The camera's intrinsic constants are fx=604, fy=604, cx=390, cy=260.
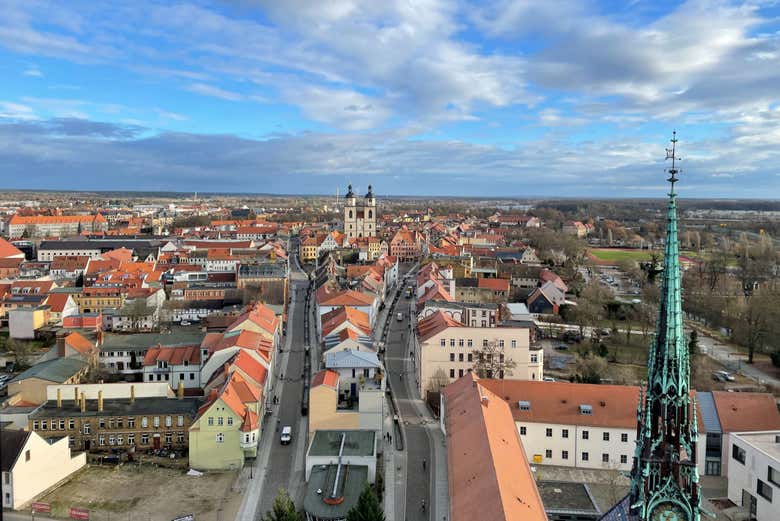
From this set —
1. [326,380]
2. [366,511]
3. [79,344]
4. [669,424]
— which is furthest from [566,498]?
[79,344]

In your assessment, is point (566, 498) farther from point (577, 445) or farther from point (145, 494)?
point (145, 494)

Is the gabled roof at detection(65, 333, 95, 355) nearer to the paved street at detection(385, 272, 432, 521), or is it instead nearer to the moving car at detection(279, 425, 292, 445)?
the moving car at detection(279, 425, 292, 445)

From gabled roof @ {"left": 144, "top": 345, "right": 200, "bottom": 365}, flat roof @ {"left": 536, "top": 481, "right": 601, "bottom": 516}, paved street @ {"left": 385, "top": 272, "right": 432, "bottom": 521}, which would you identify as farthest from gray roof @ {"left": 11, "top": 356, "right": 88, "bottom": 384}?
flat roof @ {"left": 536, "top": 481, "right": 601, "bottom": 516}

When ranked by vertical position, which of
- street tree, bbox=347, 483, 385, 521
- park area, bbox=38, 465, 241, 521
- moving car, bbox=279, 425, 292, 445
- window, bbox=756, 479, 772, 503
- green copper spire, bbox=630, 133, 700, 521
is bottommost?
park area, bbox=38, 465, 241, 521

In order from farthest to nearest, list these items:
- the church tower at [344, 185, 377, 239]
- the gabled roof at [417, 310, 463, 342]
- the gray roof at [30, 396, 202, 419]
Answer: the church tower at [344, 185, 377, 239] < the gabled roof at [417, 310, 463, 342] < the gray roof at [30, 396, 202, 419]

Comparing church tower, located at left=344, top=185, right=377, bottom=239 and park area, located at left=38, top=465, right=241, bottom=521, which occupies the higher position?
church tower, located at left=344, top=185, right=377, bottom=239

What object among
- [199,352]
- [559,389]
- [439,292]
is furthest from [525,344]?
[199,352]
